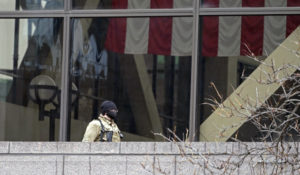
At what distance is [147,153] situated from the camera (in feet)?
34.8

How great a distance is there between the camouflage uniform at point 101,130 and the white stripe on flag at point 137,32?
1741mm

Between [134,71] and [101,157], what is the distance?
1.65 m

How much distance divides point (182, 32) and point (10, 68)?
105 inches

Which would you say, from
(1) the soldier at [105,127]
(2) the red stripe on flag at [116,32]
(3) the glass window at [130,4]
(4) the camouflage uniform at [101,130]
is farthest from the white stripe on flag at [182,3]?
(4) the camouflage uniform at [101,130]

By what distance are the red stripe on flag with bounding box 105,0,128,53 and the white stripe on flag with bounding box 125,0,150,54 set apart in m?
0.06

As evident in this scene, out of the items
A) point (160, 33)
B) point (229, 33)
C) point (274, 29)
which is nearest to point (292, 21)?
point (274, 29)

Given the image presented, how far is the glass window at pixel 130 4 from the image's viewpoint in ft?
38.8

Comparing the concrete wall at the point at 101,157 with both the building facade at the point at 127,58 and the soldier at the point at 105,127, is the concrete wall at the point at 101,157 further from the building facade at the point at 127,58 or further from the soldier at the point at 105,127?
the building facade at the point at 127,58

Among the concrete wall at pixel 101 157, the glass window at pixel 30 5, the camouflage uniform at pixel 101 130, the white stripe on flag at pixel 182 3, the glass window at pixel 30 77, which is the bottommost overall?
the concrete wall at pixel 101 157

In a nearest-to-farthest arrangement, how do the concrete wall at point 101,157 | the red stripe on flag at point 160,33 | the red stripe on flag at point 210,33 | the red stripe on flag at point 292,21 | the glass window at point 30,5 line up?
the concrete wall at point 101,157
the red stripe on flag at point 292,21
the red stripe on flag at point 210,33
the red stripe on flag at point 160,33
the glass window at point 30,5

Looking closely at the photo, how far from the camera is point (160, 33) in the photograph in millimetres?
11820

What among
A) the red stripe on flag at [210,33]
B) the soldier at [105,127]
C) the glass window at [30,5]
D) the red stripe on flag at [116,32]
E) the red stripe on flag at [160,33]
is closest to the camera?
the soldier at [105,127]

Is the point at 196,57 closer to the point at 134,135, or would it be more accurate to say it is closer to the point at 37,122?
the point at 134,135

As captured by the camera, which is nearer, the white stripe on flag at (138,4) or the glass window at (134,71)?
the glass window at (134,71)
